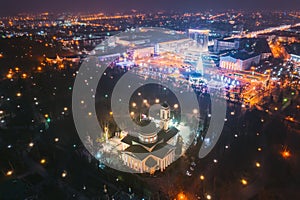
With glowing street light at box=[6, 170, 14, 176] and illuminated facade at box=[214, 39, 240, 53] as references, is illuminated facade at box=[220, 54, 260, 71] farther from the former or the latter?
glowing street light at box=[6, 170, 14, 176]

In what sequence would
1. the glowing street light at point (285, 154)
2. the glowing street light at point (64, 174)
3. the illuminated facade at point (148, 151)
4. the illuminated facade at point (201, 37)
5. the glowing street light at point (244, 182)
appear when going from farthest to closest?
1. the illuminated facade at point (201, 37)
2. the glowing street light at point (285, 154)
3. the illuminated facade at point (148, 151)
4. the glowing street light at point (64, 174)
5. the glowing street light at point (244, 182)

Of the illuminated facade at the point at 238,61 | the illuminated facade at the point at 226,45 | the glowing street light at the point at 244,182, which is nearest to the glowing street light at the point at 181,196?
the glowing street light at the point at 244,182

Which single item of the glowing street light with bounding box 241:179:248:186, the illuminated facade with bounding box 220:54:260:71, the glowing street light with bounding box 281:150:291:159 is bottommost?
the glowing street light with bounding box 241:179:248:186

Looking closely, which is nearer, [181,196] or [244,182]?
[181,196]

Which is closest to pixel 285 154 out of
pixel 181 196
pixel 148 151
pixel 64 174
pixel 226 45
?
pixel 181 196

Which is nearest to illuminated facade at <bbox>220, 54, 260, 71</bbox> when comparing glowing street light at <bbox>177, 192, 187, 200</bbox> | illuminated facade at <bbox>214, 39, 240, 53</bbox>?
illuminated facade at <bbox>214, 39, 240, 53</bbox>

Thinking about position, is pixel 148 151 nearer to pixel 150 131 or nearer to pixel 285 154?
pixel 150 131

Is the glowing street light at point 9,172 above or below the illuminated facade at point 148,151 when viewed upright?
below

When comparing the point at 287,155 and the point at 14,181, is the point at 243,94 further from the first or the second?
the point at 14,181

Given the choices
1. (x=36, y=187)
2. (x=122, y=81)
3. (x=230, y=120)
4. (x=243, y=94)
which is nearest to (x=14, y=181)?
(x=36, y=187)

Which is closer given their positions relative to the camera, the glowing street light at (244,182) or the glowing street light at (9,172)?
the glowing street light at (244,182)

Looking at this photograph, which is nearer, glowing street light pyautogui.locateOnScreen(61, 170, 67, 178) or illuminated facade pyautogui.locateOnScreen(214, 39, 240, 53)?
glowing street light pyautogui.locateOnScreen(61, 170, 67, 178)

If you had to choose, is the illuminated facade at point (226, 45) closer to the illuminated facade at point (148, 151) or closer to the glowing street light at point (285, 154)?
the glowing street light at point (285, 154)
